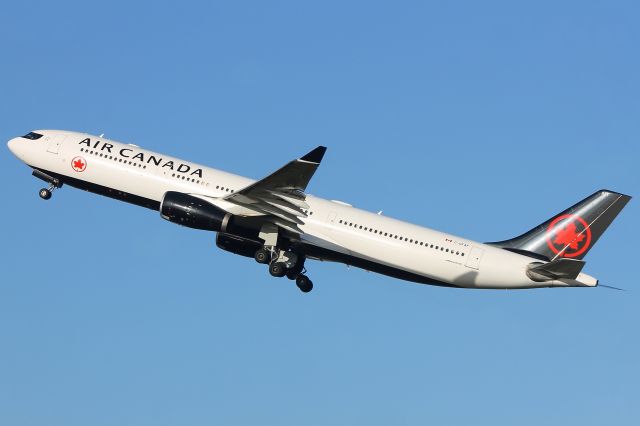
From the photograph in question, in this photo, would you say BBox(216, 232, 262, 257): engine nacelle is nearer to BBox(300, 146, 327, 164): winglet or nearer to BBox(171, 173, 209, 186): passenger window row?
BBox(171, 173, 209, 186): passenger window row

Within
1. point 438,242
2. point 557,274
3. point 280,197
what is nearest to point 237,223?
point 280,197

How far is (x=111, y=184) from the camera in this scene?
57.1 meters

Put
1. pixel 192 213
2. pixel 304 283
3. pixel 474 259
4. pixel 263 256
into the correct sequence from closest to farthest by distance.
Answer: pixel 192 213 → pixel 474 259 → pixel 263 256 → pixel 304 283

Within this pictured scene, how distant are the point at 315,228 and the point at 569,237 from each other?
15.1 metres

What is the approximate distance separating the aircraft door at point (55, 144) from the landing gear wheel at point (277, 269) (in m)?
16.1

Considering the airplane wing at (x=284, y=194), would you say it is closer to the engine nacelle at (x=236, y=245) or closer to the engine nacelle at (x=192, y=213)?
the engine nacelle at (x=192, y=213)

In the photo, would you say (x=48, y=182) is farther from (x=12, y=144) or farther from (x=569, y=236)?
(x=569, y=236)

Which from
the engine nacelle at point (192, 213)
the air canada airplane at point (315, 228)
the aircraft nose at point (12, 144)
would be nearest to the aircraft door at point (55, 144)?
the air canada airplane at point (315, 228)

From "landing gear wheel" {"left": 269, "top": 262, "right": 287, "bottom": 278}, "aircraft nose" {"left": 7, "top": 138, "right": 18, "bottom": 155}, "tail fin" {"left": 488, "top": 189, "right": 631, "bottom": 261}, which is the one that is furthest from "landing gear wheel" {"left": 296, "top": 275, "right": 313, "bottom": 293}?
"aircraft nose" {"left": 7, "top": 138, "right": 18, "bottom": 155}

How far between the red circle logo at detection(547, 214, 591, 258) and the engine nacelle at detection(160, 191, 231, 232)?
19422 millimetres

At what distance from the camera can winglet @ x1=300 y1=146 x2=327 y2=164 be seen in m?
47.2

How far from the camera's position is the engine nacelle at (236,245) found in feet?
183

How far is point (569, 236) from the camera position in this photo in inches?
2159

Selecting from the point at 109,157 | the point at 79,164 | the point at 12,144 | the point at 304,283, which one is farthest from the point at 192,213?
the point at 12,144
